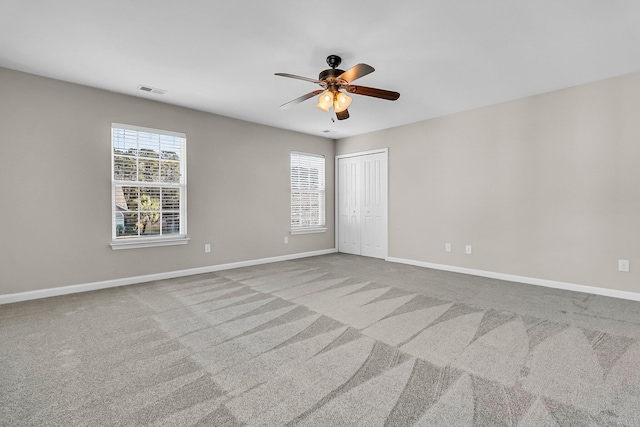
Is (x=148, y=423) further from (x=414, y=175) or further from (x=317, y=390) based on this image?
(x=414, y=175)

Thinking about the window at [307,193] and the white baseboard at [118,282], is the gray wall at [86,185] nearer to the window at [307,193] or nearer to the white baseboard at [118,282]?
the white baseboard at [118,282]

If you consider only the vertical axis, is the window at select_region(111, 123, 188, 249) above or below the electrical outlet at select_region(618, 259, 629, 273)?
above

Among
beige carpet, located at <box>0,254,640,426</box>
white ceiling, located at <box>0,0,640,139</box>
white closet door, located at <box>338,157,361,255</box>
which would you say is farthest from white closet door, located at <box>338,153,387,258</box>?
beige carpet, located at <box>0,254,640,426</box>

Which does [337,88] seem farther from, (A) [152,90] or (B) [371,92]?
(A) [152,90]

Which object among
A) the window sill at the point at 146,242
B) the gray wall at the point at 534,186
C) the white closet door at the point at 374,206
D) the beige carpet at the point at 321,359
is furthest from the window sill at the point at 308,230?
the beige carpet at the point at 321,359

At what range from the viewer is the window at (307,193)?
6184mm

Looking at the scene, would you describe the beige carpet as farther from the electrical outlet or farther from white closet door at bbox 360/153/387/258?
white closet door at bbox 360/153/387/258

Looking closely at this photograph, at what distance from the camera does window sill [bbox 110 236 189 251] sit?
4047 mm

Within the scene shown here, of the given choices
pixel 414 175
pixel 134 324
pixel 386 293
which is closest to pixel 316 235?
pixel 414 175

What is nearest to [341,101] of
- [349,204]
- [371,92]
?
[371,92]

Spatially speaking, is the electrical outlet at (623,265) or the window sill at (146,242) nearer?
the electrical outlet at (623,265)

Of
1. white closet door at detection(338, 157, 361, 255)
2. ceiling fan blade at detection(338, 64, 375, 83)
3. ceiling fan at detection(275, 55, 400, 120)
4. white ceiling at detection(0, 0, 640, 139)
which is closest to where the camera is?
white ceiling at detection(0, 0, 640, 139)

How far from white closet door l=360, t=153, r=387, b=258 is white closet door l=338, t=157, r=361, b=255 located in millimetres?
160

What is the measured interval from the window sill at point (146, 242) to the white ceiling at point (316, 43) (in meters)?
1.93
